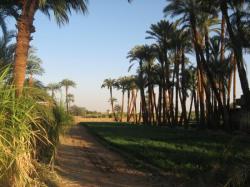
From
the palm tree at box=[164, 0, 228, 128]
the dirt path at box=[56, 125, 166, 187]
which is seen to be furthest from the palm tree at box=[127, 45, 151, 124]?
the dirt path at box=[56, 125, 166, 187]

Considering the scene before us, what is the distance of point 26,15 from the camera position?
53.3ft

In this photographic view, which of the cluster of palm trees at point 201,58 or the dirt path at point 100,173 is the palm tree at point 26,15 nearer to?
the dirt path at point 100,173

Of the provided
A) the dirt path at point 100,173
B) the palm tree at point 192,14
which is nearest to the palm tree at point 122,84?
the palm tree at point 192,14

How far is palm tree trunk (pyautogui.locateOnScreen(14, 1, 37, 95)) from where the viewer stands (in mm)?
15011

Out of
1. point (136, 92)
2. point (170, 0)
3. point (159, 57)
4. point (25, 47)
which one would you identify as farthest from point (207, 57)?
point (136, 92)

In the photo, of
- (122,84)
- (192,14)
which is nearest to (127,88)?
(122,84)

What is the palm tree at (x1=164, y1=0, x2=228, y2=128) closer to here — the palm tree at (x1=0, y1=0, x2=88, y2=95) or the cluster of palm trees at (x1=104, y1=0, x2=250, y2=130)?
the cluster of palm trees at (x1=104, y1=0, x2=250, y2=130)

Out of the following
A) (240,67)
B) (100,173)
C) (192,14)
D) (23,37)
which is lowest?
(100,173)

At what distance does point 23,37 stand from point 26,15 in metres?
1.13

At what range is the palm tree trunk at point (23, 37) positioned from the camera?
49.2 ft

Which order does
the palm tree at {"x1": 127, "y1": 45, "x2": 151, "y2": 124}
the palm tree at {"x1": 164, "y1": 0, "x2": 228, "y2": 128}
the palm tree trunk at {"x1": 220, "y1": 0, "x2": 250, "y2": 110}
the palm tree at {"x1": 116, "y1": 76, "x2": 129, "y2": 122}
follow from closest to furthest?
the palm tree trunk at {"x1": 220, "y1": 0, "x2": 250, "y2": 110} < the palm tree at {"x1": 164, "y1": 0, "x2": 228, "y2": 128} < the palm tree at {"x1": 127, "y1": 45, "x2": 151, "y2": 124} < the palm tree at {"x1": 116, "y1": 76, "x2": 129, "y2": 122}

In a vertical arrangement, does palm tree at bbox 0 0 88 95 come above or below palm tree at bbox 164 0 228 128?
below

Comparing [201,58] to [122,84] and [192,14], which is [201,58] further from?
[122,84]

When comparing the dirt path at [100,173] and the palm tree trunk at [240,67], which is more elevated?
the palm tree trunk at [240,67]
